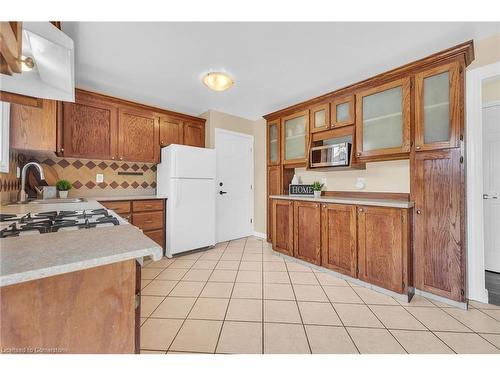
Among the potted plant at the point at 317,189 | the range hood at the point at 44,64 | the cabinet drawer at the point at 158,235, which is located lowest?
the cabinet drawer at the point at 158,235

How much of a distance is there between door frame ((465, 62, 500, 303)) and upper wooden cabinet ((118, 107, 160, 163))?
3.59 meters

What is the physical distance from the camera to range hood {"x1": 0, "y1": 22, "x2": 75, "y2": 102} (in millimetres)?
958

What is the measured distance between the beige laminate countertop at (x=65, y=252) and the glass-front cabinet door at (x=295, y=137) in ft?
8.38

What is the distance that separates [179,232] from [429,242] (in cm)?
282

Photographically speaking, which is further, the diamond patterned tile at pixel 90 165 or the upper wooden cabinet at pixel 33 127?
the diamond patterned tile at pixel 90 165

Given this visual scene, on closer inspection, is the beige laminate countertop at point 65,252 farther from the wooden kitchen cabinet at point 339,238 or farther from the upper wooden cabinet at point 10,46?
the wooden kitchen cabinet at point 339,238

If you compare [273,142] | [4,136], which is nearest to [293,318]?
[273,142]

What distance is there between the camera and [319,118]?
2.74 metres

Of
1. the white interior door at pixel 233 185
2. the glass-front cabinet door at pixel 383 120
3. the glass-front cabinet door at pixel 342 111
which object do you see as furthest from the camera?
the white interior door at pixel 233 185

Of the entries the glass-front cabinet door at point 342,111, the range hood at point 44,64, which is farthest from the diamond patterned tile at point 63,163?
the glass-front cabinet door at point 342,111

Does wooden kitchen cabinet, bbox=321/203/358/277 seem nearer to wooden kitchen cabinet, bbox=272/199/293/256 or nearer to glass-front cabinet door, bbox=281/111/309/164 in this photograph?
wooden kitchen cabinet, bbox=272/199/293/256

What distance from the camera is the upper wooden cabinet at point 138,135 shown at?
9.40 ft

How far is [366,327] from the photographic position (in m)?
1.51
